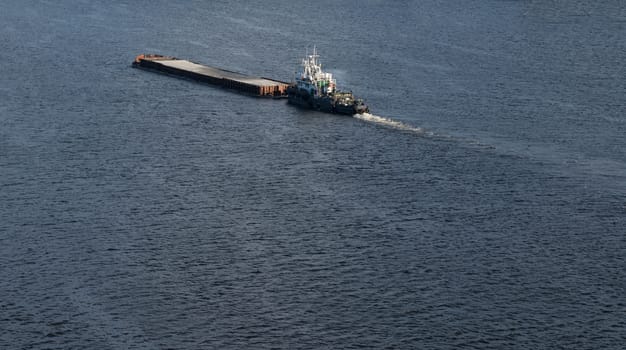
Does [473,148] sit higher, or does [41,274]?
[473,148]

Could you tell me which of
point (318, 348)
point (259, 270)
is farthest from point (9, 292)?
point (318, 348)

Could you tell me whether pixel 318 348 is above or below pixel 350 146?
below

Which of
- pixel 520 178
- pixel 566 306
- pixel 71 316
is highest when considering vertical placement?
pixel 520 178

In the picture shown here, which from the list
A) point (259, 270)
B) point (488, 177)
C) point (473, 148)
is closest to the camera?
point (259, 270)

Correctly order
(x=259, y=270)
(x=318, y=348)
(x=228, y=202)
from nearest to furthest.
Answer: (x=318, y=348)
(x=259, y=270)
(x=228, y=202)

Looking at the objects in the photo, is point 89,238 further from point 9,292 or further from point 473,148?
point 473,148

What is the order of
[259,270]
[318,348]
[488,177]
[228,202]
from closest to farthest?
1. [318,348]
2. [259,270]
3. [228,202]
4. [488,177]

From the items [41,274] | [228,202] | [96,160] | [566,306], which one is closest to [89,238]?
[41,274]

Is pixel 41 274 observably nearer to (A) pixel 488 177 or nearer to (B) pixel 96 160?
(B) pixel 96 160

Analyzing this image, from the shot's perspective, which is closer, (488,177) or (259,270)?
(259,270)
